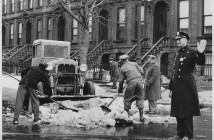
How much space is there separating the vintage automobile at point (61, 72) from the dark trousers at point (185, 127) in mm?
6491

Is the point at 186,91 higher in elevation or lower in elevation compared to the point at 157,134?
higher

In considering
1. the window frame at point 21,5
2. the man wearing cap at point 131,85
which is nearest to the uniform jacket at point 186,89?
the man wearing cap at point 131,85

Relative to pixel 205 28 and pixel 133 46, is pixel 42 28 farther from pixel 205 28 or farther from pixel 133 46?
pixel 205 28

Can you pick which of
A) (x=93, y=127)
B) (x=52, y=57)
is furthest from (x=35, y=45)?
(x=93, y=127)

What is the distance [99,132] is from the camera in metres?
9.34

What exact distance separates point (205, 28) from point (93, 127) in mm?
20289

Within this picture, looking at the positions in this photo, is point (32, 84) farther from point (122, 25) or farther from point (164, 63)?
point (122, 25)

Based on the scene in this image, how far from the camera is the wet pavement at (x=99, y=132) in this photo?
8.62 metres

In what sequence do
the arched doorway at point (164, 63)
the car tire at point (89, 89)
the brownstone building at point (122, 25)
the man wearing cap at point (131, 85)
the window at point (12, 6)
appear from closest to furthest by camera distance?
1. the man wearing cap at point (131, 85)
2. the car tire at point (89, 89)
3. the brownstone building at point (122, 25)
4. the arched doorway at point (164, 63)
5. the window at point (12, 6)

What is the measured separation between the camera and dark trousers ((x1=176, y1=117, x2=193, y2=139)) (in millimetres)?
8023

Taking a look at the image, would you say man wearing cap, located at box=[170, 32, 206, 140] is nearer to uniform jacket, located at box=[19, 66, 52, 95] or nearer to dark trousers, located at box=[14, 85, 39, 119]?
uniform jacket, located at box=[19, 66, 52, 95]

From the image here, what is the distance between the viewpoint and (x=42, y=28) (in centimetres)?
4175

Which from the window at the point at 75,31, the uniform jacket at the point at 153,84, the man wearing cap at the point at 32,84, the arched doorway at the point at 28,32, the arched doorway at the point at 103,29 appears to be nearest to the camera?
the man wearing cap at the point at 32,84

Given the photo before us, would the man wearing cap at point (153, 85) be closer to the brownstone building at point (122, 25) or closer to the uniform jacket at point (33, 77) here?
the uniform jacket at point (33, 77)
